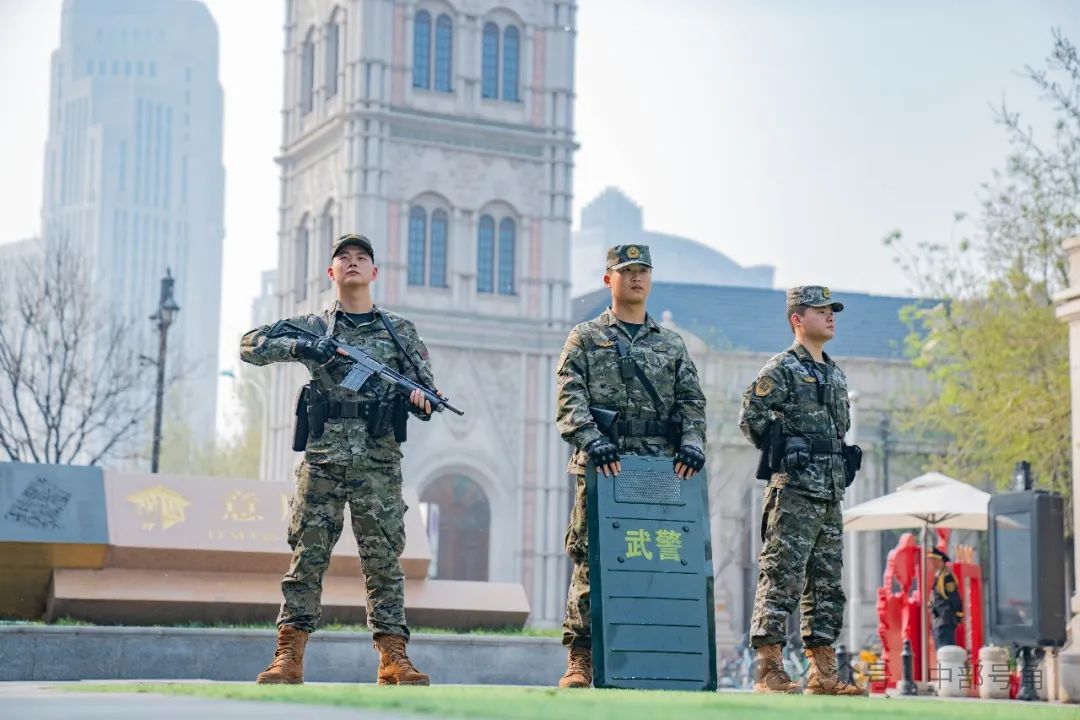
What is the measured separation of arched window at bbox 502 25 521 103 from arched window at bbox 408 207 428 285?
468 centimetres

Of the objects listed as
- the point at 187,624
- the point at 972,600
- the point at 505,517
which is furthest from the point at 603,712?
the point at 505,517

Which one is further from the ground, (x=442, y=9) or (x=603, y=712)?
(x=442, y=9)

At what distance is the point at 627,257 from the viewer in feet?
32.7

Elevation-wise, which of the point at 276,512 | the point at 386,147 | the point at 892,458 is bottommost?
the point at 276,512

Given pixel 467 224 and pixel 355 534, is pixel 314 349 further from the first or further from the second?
pixel 467 224

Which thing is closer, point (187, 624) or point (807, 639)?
point (807, 639)

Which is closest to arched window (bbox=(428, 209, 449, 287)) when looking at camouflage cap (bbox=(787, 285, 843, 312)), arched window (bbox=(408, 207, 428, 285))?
arched window (bbox=(408, 207, 428, 285))

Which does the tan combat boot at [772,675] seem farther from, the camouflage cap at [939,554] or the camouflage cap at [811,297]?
the camouflage cap at [939,554]

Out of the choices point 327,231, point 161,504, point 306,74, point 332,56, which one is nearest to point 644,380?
point 161,504

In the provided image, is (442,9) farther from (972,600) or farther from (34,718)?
(34,718)

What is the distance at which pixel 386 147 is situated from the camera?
177 ft

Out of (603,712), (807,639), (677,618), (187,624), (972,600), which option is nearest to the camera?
(603,712)

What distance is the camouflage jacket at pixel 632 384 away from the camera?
387 inches

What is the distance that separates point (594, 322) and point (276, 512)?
791 centimetres
